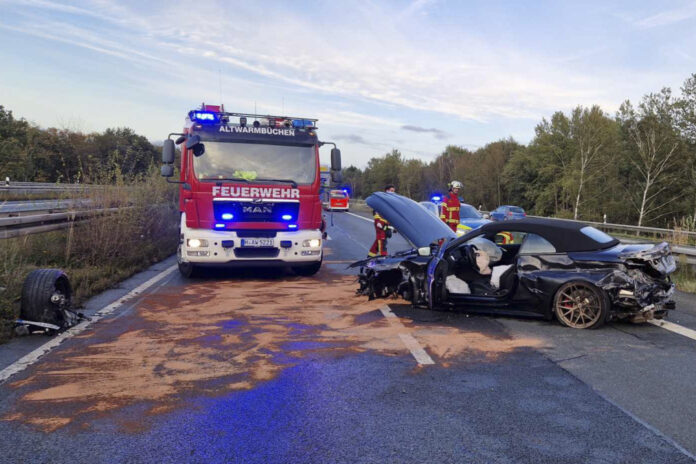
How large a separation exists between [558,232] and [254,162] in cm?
536

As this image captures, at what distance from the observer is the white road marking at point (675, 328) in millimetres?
5660

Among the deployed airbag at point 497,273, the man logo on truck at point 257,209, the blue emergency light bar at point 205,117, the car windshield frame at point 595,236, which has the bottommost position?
the deployed airbag at point 497,273

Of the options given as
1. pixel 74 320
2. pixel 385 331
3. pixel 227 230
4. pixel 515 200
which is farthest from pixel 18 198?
pixel 515 200

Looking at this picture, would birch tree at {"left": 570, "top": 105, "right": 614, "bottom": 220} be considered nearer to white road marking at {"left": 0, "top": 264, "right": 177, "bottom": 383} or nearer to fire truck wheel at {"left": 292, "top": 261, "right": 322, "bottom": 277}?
fire truck wheel at {"left": 292, "top": 261, "right": 322, "bottom": 277}

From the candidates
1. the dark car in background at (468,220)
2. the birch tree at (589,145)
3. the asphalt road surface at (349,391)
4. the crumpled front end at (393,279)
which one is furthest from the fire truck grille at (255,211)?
the birch tree at (589,145)

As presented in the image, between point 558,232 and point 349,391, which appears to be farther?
point 558,232

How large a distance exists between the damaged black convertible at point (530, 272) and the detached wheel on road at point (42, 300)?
12.9 ft

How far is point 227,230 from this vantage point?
9.01m

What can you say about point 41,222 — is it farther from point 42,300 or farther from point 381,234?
point 381,234

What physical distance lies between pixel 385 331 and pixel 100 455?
3.42 metres

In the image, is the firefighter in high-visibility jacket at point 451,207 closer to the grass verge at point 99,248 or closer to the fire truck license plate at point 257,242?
the fire truck license plate at point 257,242

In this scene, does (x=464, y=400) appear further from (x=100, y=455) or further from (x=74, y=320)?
(x=74, y=320)

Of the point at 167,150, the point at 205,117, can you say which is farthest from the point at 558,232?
the point at 167,150

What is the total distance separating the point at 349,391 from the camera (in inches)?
154
